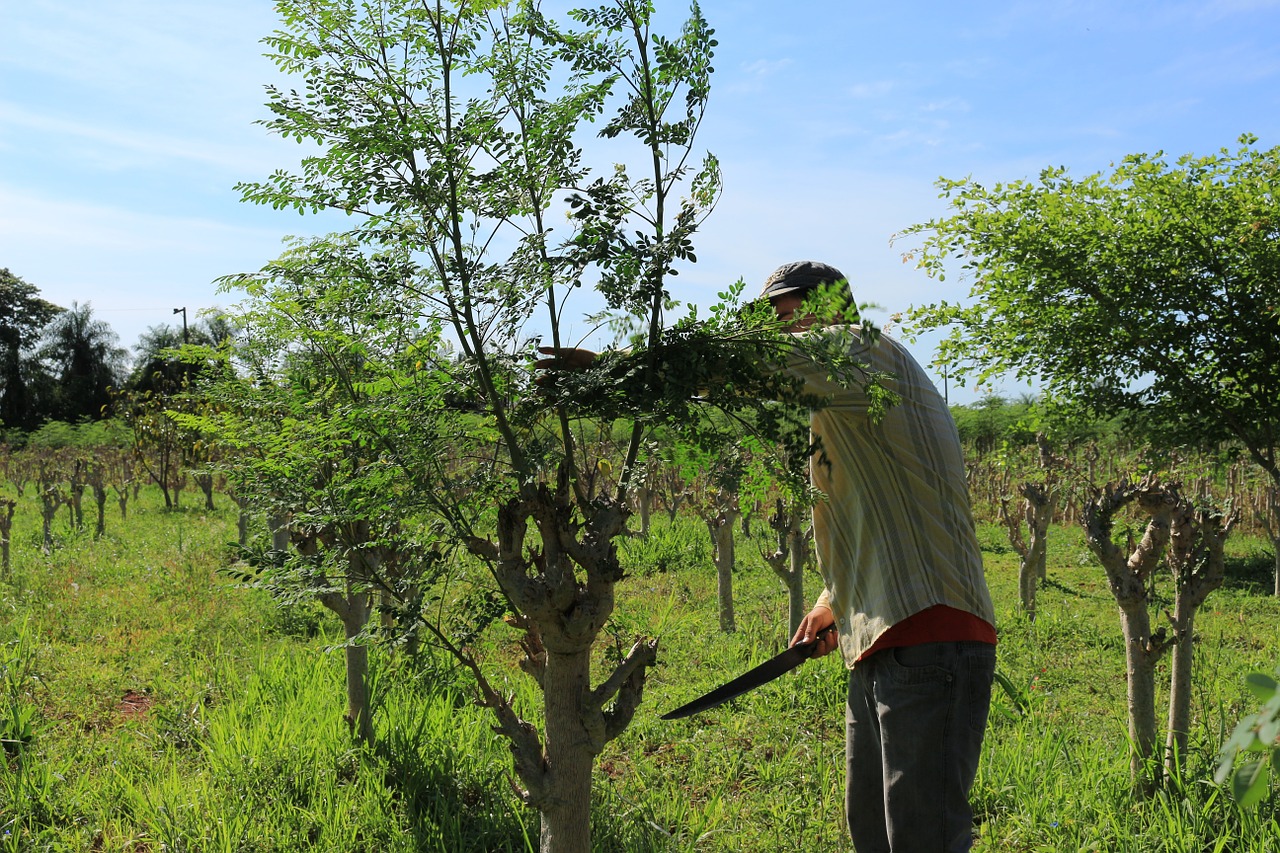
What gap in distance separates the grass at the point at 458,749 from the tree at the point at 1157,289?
198 centimetres

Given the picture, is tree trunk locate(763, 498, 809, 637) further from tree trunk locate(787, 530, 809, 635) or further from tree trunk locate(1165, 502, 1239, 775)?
tree trunk locate(1165, 502, 1239, 775)

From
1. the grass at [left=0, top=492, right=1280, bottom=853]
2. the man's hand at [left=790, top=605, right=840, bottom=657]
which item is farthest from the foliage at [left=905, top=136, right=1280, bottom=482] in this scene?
the man's hand at [left=790, top=605, right=840, bottom=657]

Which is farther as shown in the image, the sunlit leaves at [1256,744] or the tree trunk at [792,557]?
the tree trunk at [792,557]

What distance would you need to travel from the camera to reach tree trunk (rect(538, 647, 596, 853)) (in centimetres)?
247

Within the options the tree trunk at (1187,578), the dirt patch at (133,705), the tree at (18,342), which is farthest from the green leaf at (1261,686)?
the tree at (18,342)

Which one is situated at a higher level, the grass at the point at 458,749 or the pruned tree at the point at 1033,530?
the pruned tree at the point at 1033,530

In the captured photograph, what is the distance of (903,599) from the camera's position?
2395 millimetres

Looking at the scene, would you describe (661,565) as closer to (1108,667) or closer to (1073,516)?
(1108,667)

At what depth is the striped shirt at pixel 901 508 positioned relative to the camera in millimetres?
2400

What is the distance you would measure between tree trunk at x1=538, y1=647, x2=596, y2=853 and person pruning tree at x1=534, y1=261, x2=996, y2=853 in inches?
31.0

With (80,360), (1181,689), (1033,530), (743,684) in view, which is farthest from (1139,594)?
(80,360)

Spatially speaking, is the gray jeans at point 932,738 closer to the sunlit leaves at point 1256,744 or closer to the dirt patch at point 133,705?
the sunlit leaves at point 1256,744

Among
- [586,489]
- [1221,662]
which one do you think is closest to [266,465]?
[586,489]

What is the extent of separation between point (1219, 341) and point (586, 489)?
6.05 metres
